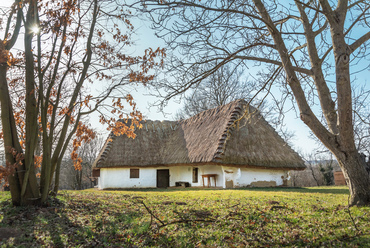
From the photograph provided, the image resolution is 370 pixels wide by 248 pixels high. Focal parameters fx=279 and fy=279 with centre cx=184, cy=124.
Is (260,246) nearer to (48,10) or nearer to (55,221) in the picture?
(55,221)

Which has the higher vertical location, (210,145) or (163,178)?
(210,145)

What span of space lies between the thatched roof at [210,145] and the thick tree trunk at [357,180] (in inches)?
320

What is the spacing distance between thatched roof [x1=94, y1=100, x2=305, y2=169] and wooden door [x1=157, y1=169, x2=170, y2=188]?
4.35ft

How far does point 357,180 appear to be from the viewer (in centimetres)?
545

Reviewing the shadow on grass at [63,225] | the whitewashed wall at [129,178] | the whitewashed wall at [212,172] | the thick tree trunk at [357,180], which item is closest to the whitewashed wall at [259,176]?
the whitewashed wall at [212,172]

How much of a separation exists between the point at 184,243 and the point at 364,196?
377cm

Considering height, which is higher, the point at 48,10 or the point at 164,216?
the point at 48,10

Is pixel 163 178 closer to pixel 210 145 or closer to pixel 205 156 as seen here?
pixel 210 145

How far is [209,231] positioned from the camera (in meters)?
4.41

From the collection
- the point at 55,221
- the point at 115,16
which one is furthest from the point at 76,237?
the point at 115,16

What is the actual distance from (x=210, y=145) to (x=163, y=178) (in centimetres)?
570

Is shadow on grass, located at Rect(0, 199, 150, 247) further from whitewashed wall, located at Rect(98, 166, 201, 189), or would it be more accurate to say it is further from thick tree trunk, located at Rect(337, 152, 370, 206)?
whitewashed wall, located at Rect(98, 166, 201, 189)

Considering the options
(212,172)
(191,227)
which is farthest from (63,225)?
(212,172)

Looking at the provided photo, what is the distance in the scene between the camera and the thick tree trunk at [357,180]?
541 cm
